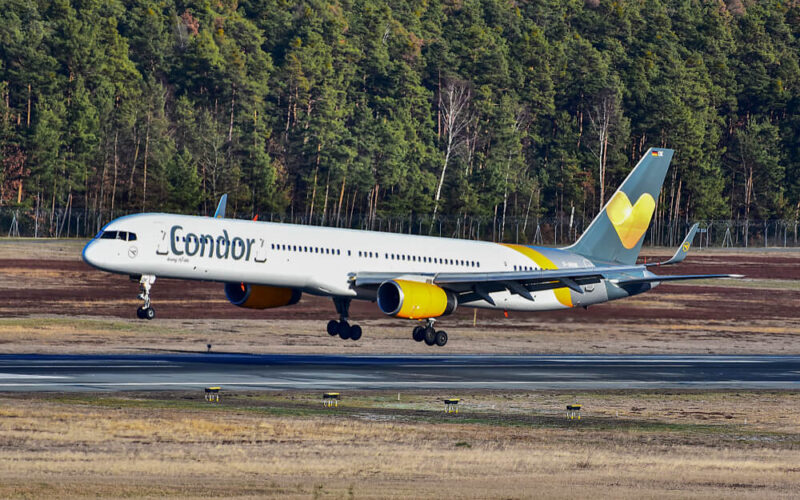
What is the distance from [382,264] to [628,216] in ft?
51.8

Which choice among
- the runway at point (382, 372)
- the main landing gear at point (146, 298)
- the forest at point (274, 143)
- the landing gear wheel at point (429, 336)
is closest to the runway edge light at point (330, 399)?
the runway at point (382, 372)

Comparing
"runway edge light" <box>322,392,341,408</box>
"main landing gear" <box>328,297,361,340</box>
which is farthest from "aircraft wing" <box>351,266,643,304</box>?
"runway edge light" <box>322,392,341,408</box>

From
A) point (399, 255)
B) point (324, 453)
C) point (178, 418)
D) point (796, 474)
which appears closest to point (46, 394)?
point (178, 418)

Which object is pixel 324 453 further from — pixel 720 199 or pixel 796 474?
pixel 720 199

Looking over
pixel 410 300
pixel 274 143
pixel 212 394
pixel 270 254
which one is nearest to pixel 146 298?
pixel 270 254

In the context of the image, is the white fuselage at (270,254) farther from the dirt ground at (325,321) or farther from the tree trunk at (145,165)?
the tree trunk at (145,165)

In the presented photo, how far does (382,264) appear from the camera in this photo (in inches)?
2152

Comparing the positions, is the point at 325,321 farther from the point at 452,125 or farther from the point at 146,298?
the point at 452,125

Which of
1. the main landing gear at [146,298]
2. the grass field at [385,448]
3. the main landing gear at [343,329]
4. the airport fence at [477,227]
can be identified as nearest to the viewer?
the grass field at [385,448]

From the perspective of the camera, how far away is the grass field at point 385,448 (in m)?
23.5

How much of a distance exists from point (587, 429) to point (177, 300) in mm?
52113

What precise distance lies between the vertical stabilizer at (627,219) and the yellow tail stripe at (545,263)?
109 inches

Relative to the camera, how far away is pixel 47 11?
642 feet

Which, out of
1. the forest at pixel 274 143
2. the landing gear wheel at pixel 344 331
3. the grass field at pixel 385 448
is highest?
the forest at pixel 274 143
